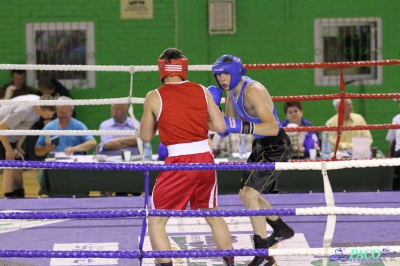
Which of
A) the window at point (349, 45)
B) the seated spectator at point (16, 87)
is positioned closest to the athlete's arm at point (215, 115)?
the seated spectator at point (16, 87)

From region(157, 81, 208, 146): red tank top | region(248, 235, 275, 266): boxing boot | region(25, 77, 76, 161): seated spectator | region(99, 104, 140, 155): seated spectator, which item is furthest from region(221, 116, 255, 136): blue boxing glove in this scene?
region(25, 77, 76, 161): seated spectator

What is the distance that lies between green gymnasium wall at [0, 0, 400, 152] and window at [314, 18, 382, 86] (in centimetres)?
7

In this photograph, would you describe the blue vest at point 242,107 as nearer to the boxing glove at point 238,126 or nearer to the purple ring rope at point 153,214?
the boxing glove at point 238,126

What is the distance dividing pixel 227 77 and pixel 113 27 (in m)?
5.67

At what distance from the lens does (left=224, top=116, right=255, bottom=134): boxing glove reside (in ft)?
12.8

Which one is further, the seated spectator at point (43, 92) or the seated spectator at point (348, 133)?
the seated spectator at point (43, 92)

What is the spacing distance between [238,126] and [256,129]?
9cm

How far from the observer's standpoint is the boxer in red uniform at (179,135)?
3.72 meters

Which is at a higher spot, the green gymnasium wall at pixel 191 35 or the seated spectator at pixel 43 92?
the green gymnasium wall at pixel 191 35

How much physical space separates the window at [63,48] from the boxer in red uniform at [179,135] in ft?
19.2

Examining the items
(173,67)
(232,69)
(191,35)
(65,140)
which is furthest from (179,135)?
(191,35)

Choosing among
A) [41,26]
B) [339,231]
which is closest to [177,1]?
[41,26]

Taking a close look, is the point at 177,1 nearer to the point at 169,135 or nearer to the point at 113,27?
the point at 113,27

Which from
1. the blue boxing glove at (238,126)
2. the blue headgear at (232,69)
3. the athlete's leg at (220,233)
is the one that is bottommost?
the athlete's leg at (220,233)
